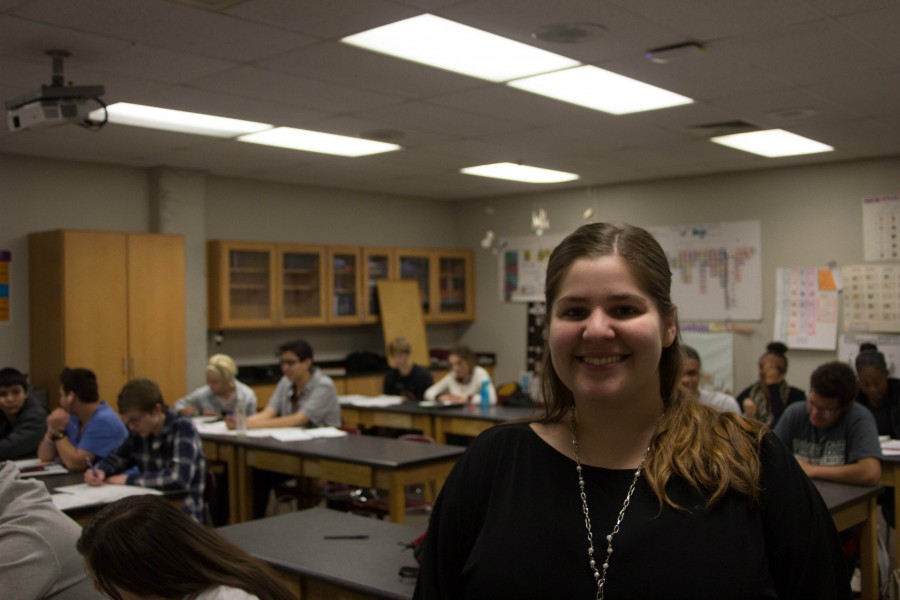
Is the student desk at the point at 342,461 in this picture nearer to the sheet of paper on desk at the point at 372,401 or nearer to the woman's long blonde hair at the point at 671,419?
the sheet of paper on desk at the point at 372,401

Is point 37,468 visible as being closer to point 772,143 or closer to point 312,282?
point 312,282

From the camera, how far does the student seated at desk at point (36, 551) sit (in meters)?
2.40

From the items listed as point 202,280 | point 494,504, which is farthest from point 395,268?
point 494,504

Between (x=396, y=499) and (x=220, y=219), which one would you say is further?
(x=220, y=219)

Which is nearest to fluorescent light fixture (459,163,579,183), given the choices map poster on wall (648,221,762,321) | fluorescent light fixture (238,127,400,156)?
map poster on wall (648,221,762,321)

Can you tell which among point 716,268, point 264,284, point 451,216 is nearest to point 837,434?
point 716,268

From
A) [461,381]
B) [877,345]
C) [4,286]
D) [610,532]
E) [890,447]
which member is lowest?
[890,447]

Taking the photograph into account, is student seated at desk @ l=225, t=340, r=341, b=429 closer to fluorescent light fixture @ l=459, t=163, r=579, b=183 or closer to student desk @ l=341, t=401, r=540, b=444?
student desk @ l=341, t=401, r=540, b=444

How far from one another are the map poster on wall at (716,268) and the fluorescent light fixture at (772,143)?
111 cm

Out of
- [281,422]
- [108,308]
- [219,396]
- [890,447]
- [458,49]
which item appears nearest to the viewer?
[458,49]

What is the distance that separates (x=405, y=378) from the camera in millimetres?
8062

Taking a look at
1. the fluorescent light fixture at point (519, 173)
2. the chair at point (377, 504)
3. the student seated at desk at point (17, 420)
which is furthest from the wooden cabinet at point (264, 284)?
the student seated at desk at point (17, 420)

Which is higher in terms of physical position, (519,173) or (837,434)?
(519,173)

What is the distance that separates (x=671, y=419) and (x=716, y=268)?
296 inches
